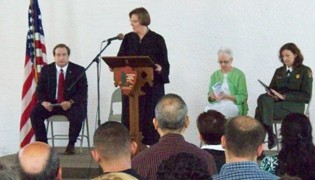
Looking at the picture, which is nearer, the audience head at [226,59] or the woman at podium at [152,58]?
the woman at podium at [152,58]

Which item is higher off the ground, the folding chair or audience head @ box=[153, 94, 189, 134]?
audience head @ box=[153, 94, 189, 134]

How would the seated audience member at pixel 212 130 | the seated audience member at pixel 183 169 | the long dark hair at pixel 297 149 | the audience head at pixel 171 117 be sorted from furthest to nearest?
the seated audience member at pixel 212 130, the audience head at pixel 171 117, the long dark hair at pixel 297 149, the seated audience member at pixel 183 169

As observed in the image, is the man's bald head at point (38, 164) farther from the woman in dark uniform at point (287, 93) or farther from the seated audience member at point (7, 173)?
the woman in dark uniform at point (287, 93)

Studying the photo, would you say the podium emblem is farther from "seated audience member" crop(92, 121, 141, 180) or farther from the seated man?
"seated audience member" crop(92, 121, 141, 180)

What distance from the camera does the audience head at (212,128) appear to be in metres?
3.94

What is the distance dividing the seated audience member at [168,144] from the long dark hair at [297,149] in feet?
1.27

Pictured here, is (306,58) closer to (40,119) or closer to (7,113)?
(40,119)

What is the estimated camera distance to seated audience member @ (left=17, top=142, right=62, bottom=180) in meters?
2.40

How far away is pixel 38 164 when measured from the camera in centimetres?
241

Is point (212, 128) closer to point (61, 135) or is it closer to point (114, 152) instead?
point (114, 152)

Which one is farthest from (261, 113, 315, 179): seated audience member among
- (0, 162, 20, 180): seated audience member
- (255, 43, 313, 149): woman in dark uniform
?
(255, 43, 313, 149): woman in dark uniform

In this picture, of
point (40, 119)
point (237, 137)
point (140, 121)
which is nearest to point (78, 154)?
point (40, 119)

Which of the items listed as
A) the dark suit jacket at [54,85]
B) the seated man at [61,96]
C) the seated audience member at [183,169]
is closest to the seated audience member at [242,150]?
the seated audience member at [183,169]

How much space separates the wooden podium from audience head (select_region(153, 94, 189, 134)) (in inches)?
90.7
